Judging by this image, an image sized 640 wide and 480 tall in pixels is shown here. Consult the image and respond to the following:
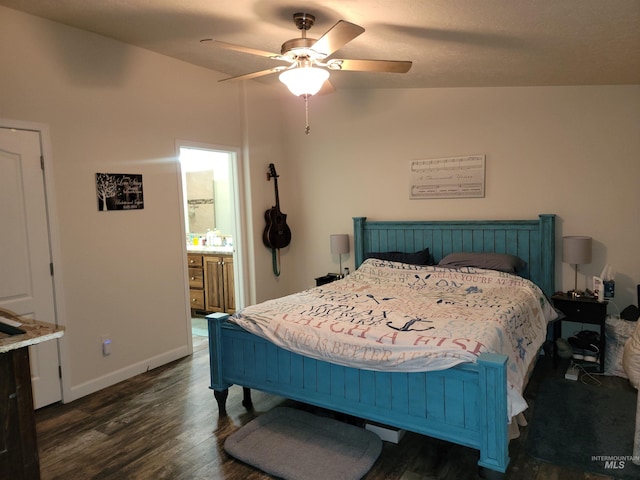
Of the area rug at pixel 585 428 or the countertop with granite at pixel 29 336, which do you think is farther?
the area rug at pixel 585 428

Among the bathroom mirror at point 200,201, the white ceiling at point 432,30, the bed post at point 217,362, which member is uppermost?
the white ceiling at point 432,30

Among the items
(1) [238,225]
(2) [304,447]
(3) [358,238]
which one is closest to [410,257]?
(3) [358,238]

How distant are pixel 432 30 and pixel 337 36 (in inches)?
29.6

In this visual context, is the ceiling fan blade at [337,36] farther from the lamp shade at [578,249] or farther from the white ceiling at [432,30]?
the lamp shade at [578,249]

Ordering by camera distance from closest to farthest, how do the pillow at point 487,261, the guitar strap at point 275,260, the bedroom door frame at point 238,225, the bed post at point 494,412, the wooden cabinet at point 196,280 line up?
the bed post at point 494,412 < the pillow at point 487,261 < the bedroom door frame at point 238,225 < the guitar strap at point 275,260 < the wooden cabinet at point 196,280

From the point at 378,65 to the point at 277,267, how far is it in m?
3.16

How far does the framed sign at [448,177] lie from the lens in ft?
13.9

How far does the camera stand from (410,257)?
4297mm

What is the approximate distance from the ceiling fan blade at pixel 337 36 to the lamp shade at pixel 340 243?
8.72ft

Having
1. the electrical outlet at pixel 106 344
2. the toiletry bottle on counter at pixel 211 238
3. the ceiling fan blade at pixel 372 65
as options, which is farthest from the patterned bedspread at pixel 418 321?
the toiletry bottle on counter at pixel 211 238

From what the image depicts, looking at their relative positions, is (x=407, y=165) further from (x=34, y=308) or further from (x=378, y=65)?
(x=34, y=308)

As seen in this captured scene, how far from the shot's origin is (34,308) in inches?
120

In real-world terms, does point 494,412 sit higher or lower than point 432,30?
lower

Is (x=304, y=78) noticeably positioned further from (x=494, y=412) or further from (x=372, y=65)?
(x=494, y=412)
